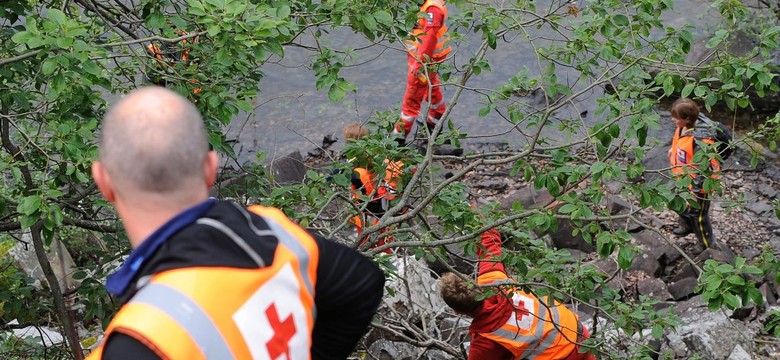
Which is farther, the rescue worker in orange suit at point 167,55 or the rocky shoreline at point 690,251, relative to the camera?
the rocky shoreline at point 690,251

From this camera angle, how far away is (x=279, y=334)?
1831 mm

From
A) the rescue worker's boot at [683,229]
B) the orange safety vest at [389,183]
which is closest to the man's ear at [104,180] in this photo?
the orange safety vest at [389,183]

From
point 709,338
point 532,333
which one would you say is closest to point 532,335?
point 532,333

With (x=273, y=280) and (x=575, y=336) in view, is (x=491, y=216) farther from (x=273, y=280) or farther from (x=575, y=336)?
(x=273, y=280)

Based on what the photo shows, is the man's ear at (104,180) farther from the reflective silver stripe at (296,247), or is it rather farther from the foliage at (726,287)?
the foliage at (726,287)

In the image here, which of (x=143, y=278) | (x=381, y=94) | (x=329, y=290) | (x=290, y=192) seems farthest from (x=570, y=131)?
(x=381, y=94)

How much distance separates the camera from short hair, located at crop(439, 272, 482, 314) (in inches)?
190

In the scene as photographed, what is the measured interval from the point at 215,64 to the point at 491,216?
158cm

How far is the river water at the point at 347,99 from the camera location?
9.98 meters

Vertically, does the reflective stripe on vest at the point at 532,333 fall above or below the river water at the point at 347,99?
above

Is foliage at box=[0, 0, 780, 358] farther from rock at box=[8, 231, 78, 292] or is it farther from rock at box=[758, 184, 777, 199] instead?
rock at box=[758, 184, 777, 199]

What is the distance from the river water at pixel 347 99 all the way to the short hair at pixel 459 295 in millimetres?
4843

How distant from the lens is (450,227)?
445 centimetres

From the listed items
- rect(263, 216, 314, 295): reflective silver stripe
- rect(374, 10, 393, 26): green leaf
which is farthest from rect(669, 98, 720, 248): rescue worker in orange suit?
rect(263, 216, 314, 295): reflective silver stripe
